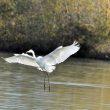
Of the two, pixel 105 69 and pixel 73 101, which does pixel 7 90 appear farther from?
pixel 105 69

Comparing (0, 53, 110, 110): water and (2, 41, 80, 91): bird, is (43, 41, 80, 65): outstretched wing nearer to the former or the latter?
(2, 41, 80, 91): bird

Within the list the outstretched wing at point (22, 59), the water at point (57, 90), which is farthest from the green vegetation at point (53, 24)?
the outstretched wing at point (22, 59)

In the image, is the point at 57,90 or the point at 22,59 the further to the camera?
the point at 57,90

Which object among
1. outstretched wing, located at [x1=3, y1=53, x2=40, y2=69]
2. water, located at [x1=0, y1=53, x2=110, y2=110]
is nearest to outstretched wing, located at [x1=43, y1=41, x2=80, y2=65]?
outstretched wing, located at [x1=3, y1=53, x2=40, y2=69]

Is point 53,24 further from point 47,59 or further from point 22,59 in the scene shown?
point 22,59

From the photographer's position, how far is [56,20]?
5119cm

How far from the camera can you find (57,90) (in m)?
23.3

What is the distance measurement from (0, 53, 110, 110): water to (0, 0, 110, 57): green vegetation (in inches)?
632

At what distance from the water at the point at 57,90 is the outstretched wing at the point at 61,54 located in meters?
1.02

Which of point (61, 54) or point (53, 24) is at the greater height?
point (61, 54)

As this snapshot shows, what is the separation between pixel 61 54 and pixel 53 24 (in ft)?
96.2

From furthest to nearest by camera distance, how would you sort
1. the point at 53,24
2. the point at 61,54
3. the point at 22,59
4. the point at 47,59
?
the point at 53,24
the point at 47,59
the point at 22,59
the point at 61,54

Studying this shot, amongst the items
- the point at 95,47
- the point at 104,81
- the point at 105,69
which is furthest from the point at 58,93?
the point at 95,47

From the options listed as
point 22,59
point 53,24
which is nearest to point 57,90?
point 22,59
